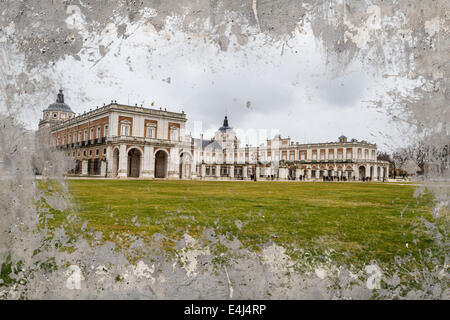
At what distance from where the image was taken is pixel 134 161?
17.6 ft

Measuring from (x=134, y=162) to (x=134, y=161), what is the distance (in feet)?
0.09

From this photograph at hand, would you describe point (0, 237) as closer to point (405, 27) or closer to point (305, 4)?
point (305, 4)

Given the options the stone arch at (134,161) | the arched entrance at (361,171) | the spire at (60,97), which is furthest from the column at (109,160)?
the arched entrance at (361,171)

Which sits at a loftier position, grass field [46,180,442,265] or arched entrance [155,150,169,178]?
arched entrance [155,150,169,178]

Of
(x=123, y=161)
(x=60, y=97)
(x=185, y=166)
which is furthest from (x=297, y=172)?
(x=60, y=97)

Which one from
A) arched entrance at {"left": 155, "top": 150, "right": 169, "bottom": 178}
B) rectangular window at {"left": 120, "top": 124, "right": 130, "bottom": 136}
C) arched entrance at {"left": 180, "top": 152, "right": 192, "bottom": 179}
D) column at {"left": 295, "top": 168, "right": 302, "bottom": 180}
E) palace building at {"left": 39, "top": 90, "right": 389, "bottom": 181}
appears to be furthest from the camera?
column at {"left": 295, "top": 168, "right": 302, "bottom": 180}

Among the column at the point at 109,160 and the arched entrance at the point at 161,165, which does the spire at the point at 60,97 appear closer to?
the column at the point at 109,160

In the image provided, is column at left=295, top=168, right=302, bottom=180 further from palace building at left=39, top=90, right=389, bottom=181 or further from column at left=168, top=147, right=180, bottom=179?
column at left=168, top=147, right=180, bottom=179

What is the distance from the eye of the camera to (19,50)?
280 centimetres

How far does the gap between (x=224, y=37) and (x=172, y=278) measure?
2778 mm

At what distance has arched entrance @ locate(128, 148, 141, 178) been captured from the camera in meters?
4.77

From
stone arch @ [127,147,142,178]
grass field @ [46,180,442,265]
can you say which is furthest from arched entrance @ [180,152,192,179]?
stone arch @ [127,147,142,178]

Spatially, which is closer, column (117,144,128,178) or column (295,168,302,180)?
column (117,144,128,178)

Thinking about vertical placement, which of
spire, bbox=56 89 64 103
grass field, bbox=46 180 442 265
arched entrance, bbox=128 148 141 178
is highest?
spire, bbox=56 89 64 103
